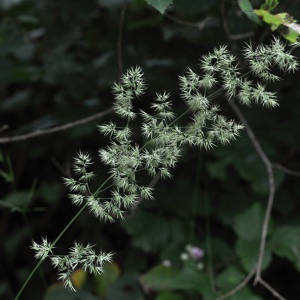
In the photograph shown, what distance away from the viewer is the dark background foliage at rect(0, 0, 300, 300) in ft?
5.85

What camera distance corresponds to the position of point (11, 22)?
2318 millimetres

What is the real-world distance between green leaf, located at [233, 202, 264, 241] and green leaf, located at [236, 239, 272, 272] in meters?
0.02

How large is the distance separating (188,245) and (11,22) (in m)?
1.16

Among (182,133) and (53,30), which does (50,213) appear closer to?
(53,30)

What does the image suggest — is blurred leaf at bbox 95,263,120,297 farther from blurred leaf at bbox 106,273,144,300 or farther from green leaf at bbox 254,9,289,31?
green leaf at bbox 254,9,289,31

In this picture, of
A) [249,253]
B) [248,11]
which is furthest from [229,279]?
[248,11]

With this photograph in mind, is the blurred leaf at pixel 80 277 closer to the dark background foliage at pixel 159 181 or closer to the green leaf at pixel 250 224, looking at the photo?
the dark background foliage at pixel 159 181

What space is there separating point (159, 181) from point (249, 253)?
0.58 m

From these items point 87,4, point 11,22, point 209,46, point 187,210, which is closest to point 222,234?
point 187,210

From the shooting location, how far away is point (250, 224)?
175 centimetres

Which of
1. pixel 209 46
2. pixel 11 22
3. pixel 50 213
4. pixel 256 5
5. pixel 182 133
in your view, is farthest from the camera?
pixel 50 213

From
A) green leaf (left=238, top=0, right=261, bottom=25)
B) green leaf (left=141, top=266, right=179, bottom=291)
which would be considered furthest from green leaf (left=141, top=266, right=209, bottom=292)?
green leaf (left=238, top=0, right=261, bottom=25)

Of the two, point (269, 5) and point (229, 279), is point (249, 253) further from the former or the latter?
point (269, 5)

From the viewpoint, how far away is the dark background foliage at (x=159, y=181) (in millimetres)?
1782
